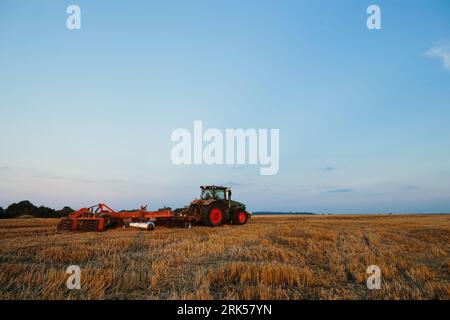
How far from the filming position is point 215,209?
16.2 m

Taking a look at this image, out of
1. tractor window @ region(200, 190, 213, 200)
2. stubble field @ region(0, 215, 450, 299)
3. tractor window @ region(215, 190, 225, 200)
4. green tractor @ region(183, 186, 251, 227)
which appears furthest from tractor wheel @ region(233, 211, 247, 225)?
stubble field @ region(0, 215, 450, 299)

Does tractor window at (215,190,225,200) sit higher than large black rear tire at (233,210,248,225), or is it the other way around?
tractor window at (215,190,225,200)

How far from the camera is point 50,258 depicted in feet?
20.5

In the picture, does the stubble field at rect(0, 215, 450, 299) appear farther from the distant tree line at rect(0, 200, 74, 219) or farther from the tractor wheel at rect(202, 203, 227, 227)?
the distant tree line at rect(0, 200, 74, 219)

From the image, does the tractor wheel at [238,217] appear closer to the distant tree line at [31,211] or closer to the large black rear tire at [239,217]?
the large black rear tire at [239,217]

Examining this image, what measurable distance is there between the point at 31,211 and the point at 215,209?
1850 cm

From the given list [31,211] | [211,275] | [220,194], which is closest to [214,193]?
[220,194]

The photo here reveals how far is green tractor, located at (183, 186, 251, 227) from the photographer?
1572 cm

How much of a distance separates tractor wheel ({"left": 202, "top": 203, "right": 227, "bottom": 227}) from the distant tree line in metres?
16.0

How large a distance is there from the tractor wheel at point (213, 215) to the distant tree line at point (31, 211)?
15967 millimetres

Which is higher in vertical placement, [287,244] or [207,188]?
[207,188]
